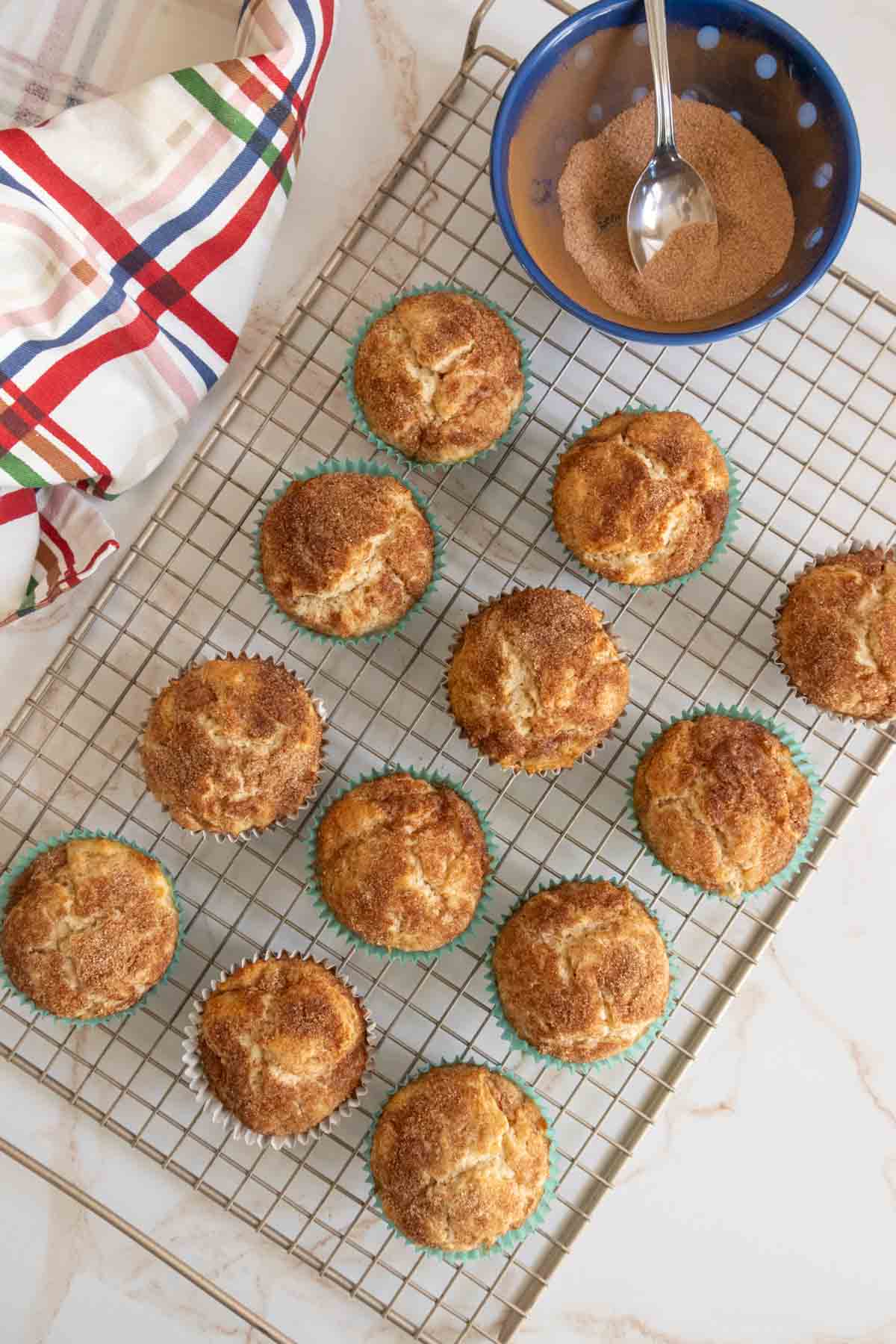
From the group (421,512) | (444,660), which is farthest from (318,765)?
(421,512)

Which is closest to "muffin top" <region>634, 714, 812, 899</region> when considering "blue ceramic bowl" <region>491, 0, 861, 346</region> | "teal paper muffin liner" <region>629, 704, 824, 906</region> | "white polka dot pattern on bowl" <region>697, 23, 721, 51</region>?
"teal paper muffin liner" <region>629, 704, 824, 906</region>

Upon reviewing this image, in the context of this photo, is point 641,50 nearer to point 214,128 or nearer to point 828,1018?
point 214,128

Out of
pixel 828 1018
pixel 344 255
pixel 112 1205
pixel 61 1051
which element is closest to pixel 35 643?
pixel 61 1051

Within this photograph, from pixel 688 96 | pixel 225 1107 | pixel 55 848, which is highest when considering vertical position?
pixel 688 96

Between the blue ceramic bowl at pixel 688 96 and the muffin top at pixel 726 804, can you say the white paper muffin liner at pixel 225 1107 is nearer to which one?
the muffin top at pixel 726 804

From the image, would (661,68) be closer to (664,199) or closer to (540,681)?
(664,199)

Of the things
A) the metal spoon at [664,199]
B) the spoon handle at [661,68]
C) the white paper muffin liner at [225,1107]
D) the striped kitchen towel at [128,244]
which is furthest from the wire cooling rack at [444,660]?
the spoon handle at [661,68]

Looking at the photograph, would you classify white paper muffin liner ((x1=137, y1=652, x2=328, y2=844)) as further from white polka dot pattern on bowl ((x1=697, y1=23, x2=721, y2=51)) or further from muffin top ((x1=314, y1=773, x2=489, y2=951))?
white polka dot pattern on bowl ((x1=697, y1=23, x2=721, y2=51))
